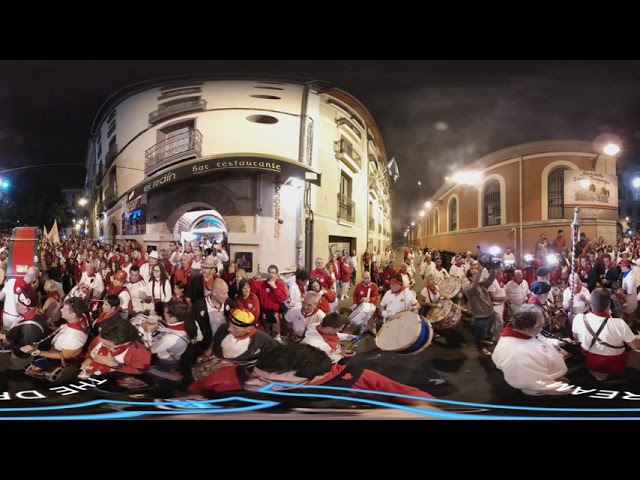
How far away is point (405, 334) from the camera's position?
7.27 ft

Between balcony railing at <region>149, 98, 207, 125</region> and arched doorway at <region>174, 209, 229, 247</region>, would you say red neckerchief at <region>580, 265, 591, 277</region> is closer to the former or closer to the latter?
arched doorway at <region>174, 209, 229, 247</region>

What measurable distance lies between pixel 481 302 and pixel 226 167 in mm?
1907

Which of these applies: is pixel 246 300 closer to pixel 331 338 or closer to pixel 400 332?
pixel 331 338

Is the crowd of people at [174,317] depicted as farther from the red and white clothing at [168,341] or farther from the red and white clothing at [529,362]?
the red and white clothing at [529,362]

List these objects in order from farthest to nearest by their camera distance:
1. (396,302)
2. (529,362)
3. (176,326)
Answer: (396,302) → (176,326) → (529,362)

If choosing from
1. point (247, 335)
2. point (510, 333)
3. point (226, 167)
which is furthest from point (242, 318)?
point (510, 333)

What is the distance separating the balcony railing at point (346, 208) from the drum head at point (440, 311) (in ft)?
2.68

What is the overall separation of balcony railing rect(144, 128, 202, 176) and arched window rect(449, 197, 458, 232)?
1.73 metres

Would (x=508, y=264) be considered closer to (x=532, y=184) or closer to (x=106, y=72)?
(x=532, y=184)

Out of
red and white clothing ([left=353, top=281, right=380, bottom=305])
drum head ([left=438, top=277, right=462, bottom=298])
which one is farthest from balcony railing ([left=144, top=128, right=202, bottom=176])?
drum head ([left=438, top=277, right=462, bottom=298])

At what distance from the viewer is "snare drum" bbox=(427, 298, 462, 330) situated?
2.27 metres

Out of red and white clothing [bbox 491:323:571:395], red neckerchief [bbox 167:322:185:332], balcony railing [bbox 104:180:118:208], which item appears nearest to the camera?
red and white clothing [bbox 491:323:571:395]

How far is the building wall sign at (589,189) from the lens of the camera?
221 cm

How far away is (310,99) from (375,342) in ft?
5.40
